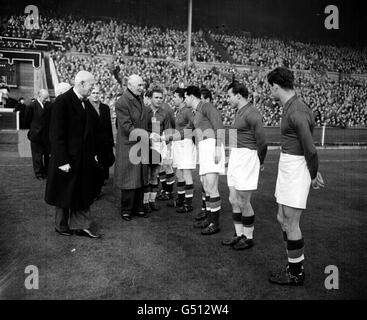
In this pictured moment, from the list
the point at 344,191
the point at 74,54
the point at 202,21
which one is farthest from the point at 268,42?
the point at 344,191

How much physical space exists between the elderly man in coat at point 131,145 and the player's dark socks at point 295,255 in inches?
108

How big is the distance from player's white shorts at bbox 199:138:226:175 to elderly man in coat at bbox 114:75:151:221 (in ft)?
3.32

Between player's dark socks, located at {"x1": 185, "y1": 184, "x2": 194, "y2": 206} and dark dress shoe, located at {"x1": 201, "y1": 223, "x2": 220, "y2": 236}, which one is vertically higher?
player's dark socks, located at {"x1": 185, "y1": 184, "x2": 194, "y2": 206}

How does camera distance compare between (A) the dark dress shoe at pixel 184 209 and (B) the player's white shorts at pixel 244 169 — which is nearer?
(B) the player's white shorts at pixel 244 169

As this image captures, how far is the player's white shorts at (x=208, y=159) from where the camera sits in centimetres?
512

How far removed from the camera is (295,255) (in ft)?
11.9

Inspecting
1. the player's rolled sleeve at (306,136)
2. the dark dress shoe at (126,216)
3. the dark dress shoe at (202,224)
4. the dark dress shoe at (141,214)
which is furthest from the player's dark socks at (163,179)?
the player's rolled sleeve at (306,136)

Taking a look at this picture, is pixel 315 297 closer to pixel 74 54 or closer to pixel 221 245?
pixel 221 245

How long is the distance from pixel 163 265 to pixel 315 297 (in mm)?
1572

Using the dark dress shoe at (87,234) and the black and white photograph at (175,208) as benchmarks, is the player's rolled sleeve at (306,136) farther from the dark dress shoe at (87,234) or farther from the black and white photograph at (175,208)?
the dark dress shoe at (87,234)

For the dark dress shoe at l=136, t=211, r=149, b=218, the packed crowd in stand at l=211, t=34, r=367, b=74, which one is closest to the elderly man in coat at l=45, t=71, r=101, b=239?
the dark dress shoe at l=136, t=211, r=149, b=218

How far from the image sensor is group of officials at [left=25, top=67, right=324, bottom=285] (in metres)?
3.57

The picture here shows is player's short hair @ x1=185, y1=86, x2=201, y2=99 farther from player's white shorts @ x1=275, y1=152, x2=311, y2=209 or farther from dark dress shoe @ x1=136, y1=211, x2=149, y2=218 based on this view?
player's white shorts @ x1=275, y1=152, x2=311, y2=209
